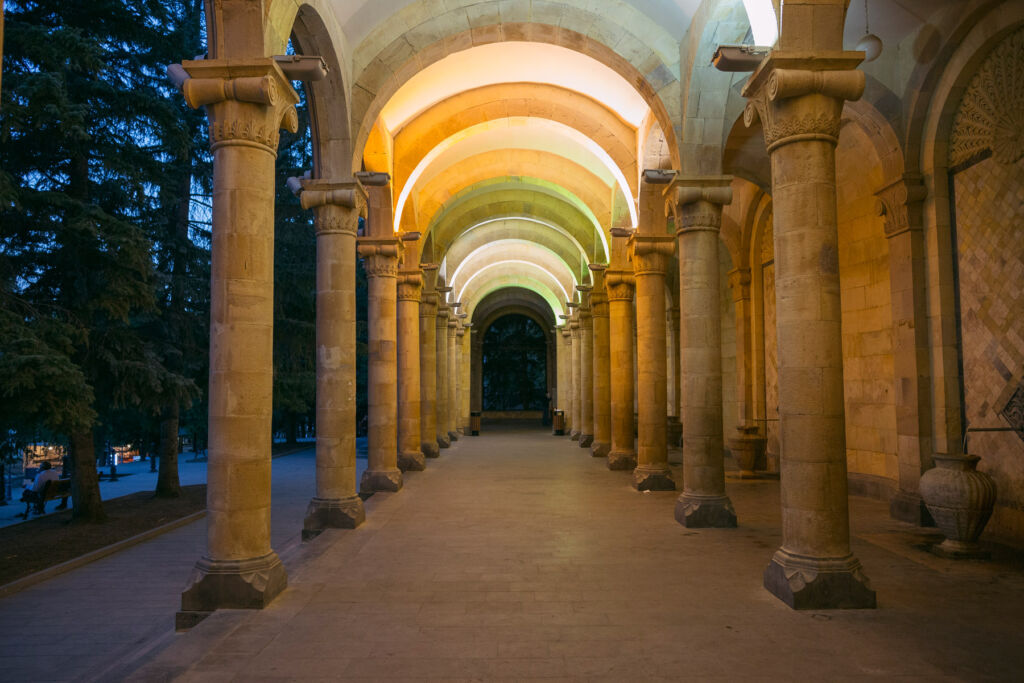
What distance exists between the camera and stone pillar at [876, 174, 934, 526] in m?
10.0

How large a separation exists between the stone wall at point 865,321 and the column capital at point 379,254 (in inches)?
320

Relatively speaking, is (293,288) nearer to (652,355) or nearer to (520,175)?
(520,175)

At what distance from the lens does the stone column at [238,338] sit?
6.35 m

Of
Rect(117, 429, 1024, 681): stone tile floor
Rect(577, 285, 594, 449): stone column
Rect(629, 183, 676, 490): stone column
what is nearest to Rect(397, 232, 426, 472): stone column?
Rect(629, 183, 676, 490): stone column

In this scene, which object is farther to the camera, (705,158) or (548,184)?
(548,184)

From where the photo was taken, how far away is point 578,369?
2873cm

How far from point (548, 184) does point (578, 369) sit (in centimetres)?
1065

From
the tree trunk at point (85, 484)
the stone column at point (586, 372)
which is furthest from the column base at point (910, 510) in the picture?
the tree trunk at point (85, 484)

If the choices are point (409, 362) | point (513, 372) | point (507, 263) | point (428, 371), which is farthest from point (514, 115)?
point (513, 372)

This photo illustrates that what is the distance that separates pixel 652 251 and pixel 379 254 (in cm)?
508

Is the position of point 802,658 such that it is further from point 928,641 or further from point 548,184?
point 548,184

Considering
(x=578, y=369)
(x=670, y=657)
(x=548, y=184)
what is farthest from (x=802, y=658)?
(x=578, y=369)

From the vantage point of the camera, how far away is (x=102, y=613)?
8.17m

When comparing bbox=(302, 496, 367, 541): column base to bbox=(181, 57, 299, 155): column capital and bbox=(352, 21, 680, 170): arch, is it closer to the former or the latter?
bbox=(352, 21, 680, 170): arch
